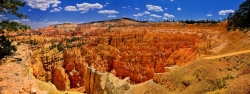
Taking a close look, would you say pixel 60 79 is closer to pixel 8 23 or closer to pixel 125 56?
pixel 125 56

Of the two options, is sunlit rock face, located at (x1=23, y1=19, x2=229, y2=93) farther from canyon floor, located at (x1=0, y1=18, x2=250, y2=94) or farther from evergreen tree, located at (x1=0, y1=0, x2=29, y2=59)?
evergreen tree, located at (x1=0, y1=0, x2=29, y2=59)

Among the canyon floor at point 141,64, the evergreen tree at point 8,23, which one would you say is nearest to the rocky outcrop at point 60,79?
the canyon floor at point 141,64

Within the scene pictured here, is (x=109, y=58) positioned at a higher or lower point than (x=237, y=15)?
lower

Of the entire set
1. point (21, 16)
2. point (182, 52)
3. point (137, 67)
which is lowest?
point (137, 67)

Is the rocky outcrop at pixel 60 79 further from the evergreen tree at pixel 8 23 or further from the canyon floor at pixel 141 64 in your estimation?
the evergreen tree at pixel 8 23

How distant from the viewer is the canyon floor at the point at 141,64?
1491 centimetres

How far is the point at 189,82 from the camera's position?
709 inches

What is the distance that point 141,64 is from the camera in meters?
58.3

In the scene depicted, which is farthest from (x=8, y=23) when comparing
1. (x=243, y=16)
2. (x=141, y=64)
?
(x=141, y=64)

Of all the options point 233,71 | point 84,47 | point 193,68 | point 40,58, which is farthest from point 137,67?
point 233,71

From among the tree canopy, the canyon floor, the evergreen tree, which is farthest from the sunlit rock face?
the evergreen tree

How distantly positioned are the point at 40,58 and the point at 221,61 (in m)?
46.6

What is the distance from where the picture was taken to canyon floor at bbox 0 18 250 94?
1491 cm

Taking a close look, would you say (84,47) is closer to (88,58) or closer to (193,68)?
(88,58)
